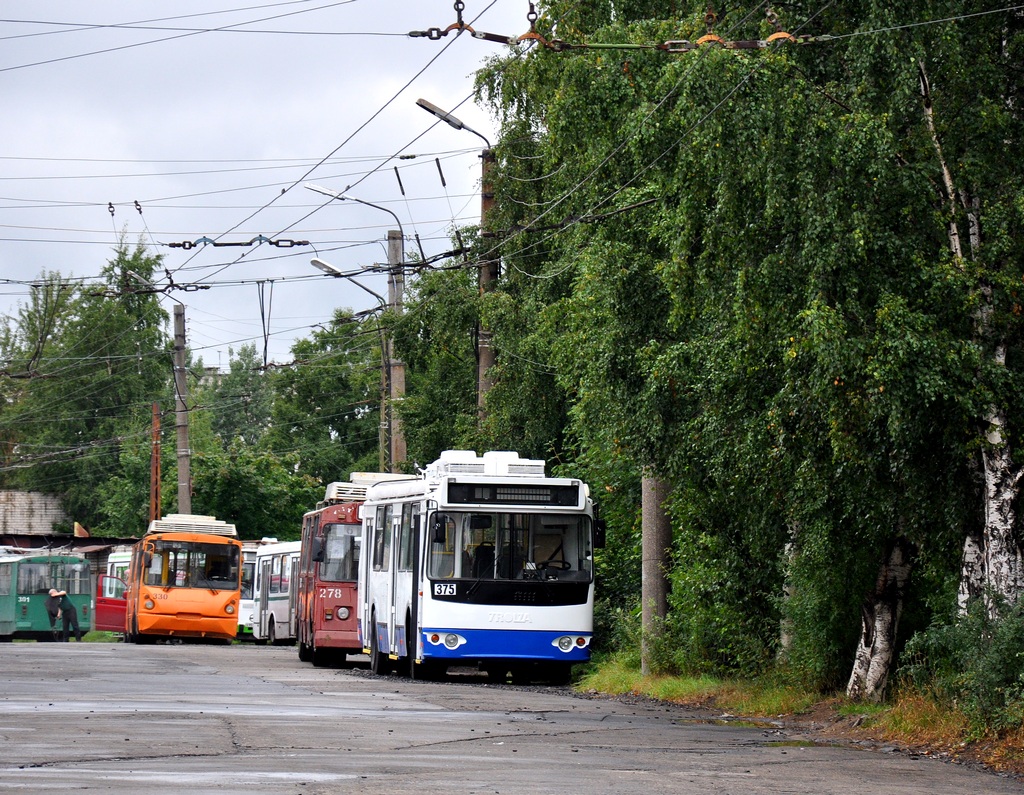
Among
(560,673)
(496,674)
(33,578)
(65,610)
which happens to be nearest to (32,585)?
(33,578)

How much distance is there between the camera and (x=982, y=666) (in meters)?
14.9

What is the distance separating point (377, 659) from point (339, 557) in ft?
15.5

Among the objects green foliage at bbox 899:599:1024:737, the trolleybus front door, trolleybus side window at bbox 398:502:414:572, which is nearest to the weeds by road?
green foliage at bbox 899:599:1024:737

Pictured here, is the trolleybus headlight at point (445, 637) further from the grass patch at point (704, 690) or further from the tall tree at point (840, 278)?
the tall tree at point (840, 278)

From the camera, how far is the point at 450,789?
10625 mm

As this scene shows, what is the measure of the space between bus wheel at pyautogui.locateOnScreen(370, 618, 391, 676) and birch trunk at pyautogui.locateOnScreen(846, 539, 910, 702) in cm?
1177

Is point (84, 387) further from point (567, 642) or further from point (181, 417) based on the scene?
point (567, 642)

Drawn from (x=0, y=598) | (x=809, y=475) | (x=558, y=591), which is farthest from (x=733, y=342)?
(x=0, y=598)

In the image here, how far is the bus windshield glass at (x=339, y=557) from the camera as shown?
3353cm

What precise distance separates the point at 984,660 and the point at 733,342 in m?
3.92

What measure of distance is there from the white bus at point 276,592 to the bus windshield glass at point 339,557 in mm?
12310

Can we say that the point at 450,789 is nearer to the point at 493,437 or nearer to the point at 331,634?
the point at 331,634

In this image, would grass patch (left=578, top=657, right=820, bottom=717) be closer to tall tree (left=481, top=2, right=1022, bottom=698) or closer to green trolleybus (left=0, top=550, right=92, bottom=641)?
tall tree (left=481, top=2, right=1022, bottom=698)

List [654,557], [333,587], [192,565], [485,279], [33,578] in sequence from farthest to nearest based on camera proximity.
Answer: [33,578] → [192,565] → [485,279] → [333,587] → [654,557]
